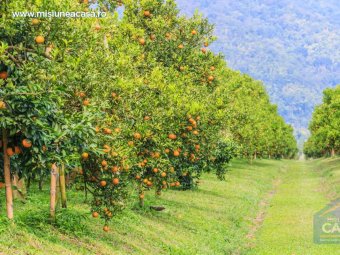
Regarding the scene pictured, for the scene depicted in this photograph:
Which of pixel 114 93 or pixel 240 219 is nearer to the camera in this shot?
pixel 114 93

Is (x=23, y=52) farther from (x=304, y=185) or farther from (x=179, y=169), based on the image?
(x=304, y=185)

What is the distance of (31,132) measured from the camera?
12445 mm

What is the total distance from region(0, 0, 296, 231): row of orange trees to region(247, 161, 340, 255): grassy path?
5.41 meters

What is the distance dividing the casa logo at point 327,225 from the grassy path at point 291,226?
1.30 ft

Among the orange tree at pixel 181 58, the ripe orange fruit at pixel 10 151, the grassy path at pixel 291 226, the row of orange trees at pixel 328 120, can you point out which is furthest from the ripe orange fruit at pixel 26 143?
the row of orange trees at pixel 328 120

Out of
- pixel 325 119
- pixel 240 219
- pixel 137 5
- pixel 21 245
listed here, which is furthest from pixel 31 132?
pixel 325 119

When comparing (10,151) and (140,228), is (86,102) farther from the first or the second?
(140,228)

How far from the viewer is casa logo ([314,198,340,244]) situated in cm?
2745

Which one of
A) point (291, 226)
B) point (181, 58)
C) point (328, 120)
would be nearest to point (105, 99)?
point (181, 58)

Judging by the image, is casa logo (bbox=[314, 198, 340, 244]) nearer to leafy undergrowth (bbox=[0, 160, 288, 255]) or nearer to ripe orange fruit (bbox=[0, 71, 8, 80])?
leafy undergrowth (bbox=[0, 160, 288, 255])

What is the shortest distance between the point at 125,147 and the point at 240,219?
16.7 meters

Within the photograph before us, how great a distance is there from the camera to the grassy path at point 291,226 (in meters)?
24.3

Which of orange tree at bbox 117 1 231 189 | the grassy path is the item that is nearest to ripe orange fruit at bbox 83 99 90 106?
orange tree at bbox 117 1 231 189

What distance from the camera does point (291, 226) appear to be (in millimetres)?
30859
